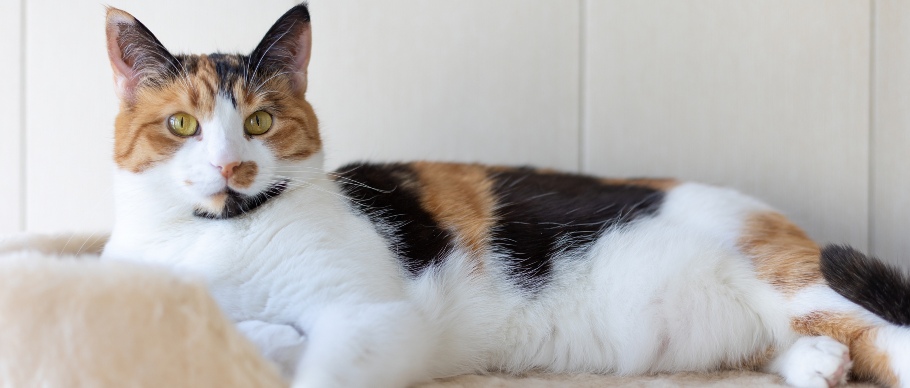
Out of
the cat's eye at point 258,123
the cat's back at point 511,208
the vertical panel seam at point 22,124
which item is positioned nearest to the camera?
the cat's eye at point 258,123

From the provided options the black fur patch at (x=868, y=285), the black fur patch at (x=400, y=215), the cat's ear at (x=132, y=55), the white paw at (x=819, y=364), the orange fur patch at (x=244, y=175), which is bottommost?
the white paw at (x=819, y=364)

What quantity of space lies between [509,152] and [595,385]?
790 mm

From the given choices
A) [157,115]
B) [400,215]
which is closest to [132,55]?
[157,115]

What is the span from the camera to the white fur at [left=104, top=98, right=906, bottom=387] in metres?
1.13

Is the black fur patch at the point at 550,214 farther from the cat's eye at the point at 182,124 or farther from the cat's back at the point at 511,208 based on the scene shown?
the cat's eye at the point at 182,124

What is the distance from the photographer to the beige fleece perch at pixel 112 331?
0.87 metres

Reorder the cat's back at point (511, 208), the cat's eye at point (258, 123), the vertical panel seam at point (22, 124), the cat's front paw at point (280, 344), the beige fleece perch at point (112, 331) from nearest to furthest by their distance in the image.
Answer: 1. the beige fleece perch at point (112, 331)
2. the cat's front paw at point (280, 344)
3. the cat's eye at point (258, 123)
4. the cat's back at point (511, 208)
5. the vertical panel seam at point (22, 124)

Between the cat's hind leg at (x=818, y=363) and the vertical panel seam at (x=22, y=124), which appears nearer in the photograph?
the cat's hind leg at (x=818, y=363)

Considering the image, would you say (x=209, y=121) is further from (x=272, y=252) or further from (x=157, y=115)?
(x=272, y=252)

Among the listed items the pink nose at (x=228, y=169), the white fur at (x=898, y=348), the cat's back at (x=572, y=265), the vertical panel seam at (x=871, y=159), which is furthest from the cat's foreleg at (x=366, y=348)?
the vertical panel seam at (x=871, y=159)

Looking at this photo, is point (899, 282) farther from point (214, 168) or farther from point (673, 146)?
point (214, 168)

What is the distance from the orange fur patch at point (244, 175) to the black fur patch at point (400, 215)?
228 mm

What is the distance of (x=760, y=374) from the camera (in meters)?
1.31

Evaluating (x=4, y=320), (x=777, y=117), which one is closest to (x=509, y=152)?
(x=777, y=117)
